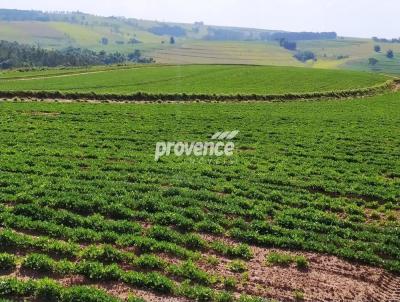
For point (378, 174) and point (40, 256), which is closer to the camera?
point (40, 256)

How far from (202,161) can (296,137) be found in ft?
37.1

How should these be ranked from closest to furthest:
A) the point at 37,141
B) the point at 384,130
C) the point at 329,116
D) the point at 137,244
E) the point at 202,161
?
the point at 137,244
the point at 202,161
the point at 37,141
the point at 384,130
the point at 329,116

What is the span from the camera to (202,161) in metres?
29.0

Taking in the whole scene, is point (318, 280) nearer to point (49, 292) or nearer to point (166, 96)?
point (49, 292)

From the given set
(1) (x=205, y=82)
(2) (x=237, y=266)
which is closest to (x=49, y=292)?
(2) (x=237, y=266)

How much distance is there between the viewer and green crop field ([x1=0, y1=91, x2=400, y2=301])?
46.0 ft

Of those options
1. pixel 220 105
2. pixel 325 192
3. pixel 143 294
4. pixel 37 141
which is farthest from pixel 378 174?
pixel 220 105

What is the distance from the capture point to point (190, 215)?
748 inches

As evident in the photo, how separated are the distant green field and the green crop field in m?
35.7

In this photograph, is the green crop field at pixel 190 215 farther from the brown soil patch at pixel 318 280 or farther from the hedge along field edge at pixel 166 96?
the hedge along field edge at pixel 166 96

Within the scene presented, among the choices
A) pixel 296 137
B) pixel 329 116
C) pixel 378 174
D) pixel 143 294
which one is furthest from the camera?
pixel 329 116

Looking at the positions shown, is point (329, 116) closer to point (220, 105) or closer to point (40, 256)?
point (220, 105)

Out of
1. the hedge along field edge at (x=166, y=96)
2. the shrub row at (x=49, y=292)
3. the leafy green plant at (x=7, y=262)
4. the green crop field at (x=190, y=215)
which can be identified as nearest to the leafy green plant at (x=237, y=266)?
the green crop field at (x=190, y=215)

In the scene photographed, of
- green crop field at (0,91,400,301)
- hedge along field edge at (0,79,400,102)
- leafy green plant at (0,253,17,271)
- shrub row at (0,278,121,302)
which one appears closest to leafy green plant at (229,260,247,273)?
green crop field at (0,91,400,301)
